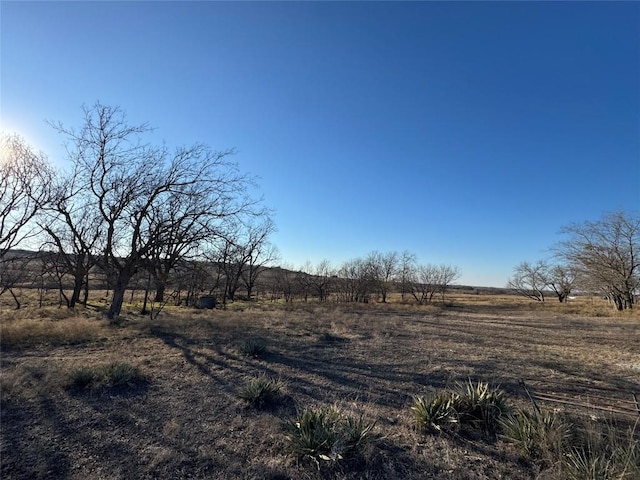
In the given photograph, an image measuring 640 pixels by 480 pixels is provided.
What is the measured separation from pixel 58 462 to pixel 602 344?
17525mm

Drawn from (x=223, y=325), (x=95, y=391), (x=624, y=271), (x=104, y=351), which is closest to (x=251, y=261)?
(x=223, y=325)

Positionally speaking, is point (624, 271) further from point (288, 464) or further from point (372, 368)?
point (288, 464)

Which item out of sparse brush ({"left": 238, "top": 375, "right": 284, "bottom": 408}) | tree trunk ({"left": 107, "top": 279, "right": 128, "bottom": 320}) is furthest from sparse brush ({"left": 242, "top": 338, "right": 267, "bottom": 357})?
tree trunk ({"left": 107, "top": 279, "right": 128, "bottom": 320})

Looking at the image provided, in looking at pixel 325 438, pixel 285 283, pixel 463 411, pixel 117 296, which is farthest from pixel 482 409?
pixel 285 283

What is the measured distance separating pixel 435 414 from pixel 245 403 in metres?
3.11

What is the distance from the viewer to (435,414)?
4.60m

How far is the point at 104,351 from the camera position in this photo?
9.30 meters

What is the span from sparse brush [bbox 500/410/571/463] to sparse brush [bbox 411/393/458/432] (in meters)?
0.66

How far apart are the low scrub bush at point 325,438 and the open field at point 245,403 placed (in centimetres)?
10

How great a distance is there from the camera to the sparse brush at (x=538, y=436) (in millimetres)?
3684

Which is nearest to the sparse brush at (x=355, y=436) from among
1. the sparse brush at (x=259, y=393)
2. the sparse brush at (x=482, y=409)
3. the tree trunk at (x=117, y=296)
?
the sparse brush at (x=482, y=409)

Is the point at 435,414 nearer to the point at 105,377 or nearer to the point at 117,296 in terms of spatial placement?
the point at 105,377

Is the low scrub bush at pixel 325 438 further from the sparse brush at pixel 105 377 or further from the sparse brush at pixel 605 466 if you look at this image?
the sparse brush at pixel 105 377

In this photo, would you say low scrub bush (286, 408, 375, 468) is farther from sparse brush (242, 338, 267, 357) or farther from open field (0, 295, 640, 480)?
sparse brush (242, 338, 267, 357)
